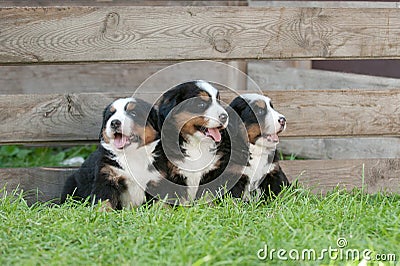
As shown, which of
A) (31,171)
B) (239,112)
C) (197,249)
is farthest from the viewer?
(31,171)

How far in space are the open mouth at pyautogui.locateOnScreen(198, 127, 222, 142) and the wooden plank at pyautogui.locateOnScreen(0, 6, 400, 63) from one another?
2.30 feet

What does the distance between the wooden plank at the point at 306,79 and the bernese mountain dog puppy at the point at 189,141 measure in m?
1.82

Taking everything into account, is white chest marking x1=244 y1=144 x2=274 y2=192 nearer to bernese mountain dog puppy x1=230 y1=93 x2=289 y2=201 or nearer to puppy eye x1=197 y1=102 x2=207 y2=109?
bernese mountain dog puppy x1=230 y1=93 x2=289 y2=201

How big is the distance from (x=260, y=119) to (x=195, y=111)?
1.60ft

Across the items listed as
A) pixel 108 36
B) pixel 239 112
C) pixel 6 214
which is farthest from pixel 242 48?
pixel 6 214

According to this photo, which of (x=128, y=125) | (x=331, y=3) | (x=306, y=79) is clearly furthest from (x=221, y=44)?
(x=331, y=3)

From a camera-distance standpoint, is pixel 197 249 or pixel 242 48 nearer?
pixel 197 249

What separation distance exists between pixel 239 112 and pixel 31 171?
4.96ft

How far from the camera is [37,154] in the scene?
7.19 m

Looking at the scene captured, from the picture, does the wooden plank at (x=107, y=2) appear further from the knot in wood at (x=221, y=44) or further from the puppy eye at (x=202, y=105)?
the puppy eye at (x=202, y=105)

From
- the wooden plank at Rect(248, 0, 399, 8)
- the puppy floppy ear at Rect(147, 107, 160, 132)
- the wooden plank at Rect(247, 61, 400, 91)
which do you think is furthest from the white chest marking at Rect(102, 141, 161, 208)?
the wooden plank at Rect(248, 0, 399, 8)

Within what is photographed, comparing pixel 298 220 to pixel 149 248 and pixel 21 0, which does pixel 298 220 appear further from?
pixel 21 0

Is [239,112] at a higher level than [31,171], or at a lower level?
higher

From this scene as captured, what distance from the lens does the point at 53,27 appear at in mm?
4844
